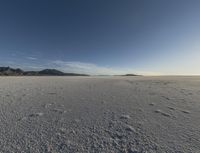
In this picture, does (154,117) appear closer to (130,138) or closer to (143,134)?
(143,134)

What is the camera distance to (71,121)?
288 centimetres

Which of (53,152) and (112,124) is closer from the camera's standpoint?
(53,152)

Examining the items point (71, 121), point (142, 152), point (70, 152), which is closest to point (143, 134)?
point (142, 152)

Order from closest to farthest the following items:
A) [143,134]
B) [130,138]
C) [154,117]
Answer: [130,138] < [143,134] < [154,117]

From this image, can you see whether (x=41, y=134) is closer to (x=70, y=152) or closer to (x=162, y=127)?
(x=70, y=152)

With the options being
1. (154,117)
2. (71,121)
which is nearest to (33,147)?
(71,121)

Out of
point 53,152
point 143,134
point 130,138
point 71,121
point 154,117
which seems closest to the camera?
point 53,152

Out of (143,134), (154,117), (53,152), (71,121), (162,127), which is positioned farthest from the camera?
(154,117)

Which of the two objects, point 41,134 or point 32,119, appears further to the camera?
point 32,119

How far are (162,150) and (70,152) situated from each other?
1.46 metres

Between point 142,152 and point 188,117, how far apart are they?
219cm

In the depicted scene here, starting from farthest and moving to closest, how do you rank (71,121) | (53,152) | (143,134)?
(71,121), (143,134), (53,152)

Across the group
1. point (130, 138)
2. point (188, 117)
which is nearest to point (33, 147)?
point (130, 138)

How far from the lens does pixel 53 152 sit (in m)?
1.80
